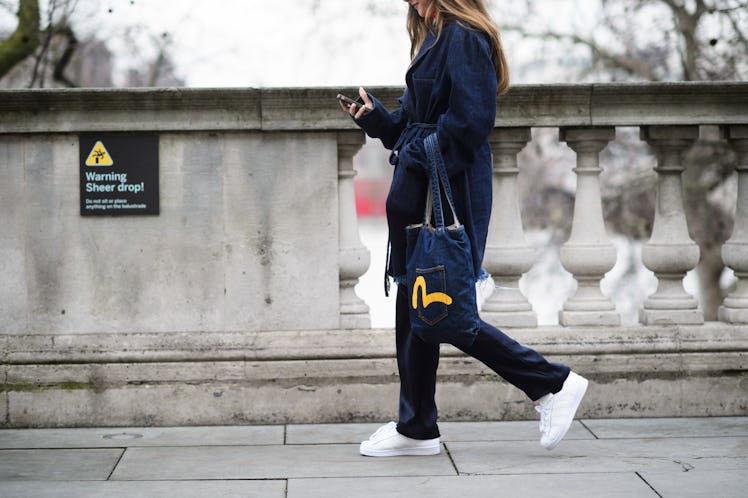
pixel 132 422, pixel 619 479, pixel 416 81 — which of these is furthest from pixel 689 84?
pixel 132 422

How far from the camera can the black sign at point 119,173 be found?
509cm

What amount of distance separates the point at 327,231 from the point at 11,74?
7.40m

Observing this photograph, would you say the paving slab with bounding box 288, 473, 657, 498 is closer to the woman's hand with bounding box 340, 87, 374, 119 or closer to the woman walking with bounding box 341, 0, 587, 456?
the woman walking with bounding box 341, 0, 587, 456

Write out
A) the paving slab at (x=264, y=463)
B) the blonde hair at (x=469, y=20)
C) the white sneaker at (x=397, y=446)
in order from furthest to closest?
1. the white sneaker at (x=397, y=446)
2. the paving slab at (x=264, y=463)
3. the blonde hair at (x=469, y=20)

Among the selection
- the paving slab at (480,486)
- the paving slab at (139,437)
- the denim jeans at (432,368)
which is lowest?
the paving slab at (480,486)

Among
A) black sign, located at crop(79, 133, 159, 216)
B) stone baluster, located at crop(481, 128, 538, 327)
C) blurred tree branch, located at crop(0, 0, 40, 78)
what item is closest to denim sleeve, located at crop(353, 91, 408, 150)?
stone baluster, located at crop(481, 128, 538, 327)

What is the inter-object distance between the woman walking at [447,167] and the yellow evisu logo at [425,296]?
0.16 metres

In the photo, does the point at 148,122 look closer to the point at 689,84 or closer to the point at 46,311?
the point at 46,311

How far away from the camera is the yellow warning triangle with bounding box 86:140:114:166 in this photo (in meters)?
5.10

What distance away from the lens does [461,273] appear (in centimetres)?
404

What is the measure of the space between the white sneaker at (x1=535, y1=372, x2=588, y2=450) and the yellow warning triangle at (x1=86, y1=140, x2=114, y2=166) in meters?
2.29

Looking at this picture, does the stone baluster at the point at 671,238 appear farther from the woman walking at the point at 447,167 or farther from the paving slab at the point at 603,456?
the woman walking at the point at 447,167

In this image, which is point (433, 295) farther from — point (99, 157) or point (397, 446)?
point (99, 157)

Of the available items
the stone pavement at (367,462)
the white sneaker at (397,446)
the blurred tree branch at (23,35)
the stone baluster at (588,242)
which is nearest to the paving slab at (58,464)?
the stone pavement at (367,462)
